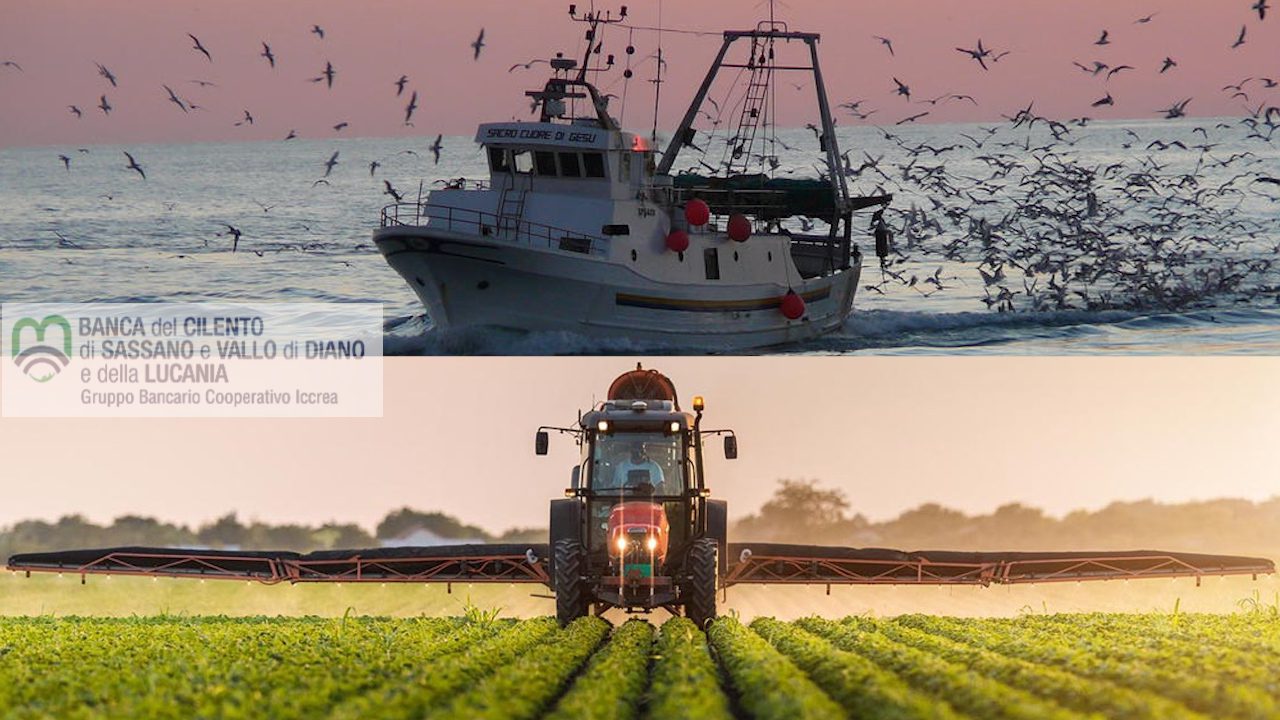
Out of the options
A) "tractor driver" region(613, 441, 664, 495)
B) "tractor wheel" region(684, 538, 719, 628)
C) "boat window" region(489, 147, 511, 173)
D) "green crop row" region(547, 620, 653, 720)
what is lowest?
"green crop row" region(547, 620, 653, 720)

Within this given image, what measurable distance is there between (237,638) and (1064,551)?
51.9 ft

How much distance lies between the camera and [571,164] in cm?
3338

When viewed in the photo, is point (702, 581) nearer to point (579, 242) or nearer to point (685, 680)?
point (685, 680)

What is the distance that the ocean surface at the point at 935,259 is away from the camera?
40.5 m

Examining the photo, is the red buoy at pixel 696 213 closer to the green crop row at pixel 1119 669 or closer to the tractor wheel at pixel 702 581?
the green crop row at pixel 1119 669

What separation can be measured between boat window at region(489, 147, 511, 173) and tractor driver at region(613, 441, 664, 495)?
15.0 m

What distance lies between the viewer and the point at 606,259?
33375 mm

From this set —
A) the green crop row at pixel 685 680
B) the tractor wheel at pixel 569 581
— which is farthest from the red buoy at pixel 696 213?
the green crop row at pixel 685 680

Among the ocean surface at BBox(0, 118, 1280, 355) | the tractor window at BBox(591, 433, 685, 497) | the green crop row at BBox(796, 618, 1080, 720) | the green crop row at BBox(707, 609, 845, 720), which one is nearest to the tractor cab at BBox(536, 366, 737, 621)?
the tractor window at BBox(591, 433, 685, 497)

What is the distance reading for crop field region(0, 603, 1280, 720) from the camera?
11758 millimetres

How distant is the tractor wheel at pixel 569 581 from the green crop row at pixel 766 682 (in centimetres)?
209

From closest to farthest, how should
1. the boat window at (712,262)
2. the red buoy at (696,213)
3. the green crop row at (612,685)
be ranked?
the green crop row at (612,685) < the red buoy at (696,213) < the boat window at (712,262)

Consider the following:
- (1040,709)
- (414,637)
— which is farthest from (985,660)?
(414,637)

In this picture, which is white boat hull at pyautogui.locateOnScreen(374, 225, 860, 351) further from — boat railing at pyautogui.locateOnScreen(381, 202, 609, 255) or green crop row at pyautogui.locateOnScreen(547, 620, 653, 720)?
green crop row at pyautogui.locateOnScreen(547, 620, 653, 720)
